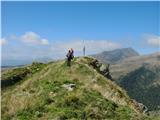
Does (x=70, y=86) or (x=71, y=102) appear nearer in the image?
(x=71, y=102)

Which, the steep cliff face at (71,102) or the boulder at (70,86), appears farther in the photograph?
the boulder at (70,86)

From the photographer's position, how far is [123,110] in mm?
28734

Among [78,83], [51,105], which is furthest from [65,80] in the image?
[51,105]

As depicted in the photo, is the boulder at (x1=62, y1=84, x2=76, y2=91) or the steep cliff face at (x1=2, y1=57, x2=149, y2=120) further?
the boulder at (x1=62, y1=84, x2=76, y2=91)

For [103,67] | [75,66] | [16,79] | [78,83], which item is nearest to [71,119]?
[78,83]

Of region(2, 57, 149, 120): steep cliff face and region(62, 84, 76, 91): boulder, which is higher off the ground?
region(62, 84, 76, 91): boulder

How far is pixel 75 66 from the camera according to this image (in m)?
44.6

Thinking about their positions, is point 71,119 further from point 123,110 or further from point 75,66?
point 75,66

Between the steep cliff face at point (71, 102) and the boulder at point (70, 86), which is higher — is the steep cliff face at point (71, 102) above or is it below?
below

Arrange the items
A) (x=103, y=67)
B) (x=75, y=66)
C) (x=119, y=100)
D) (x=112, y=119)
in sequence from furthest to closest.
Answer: (x=103, y=67) → (x=75, y=66) → (x=119, y=100) → (x=112, y=119)

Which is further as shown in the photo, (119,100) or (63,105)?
(119,100)

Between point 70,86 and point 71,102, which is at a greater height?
point 70,86

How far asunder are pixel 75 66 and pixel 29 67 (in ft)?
46.7

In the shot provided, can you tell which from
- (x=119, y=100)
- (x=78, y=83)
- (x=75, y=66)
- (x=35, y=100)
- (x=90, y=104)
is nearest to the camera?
(x=90, y=104)
